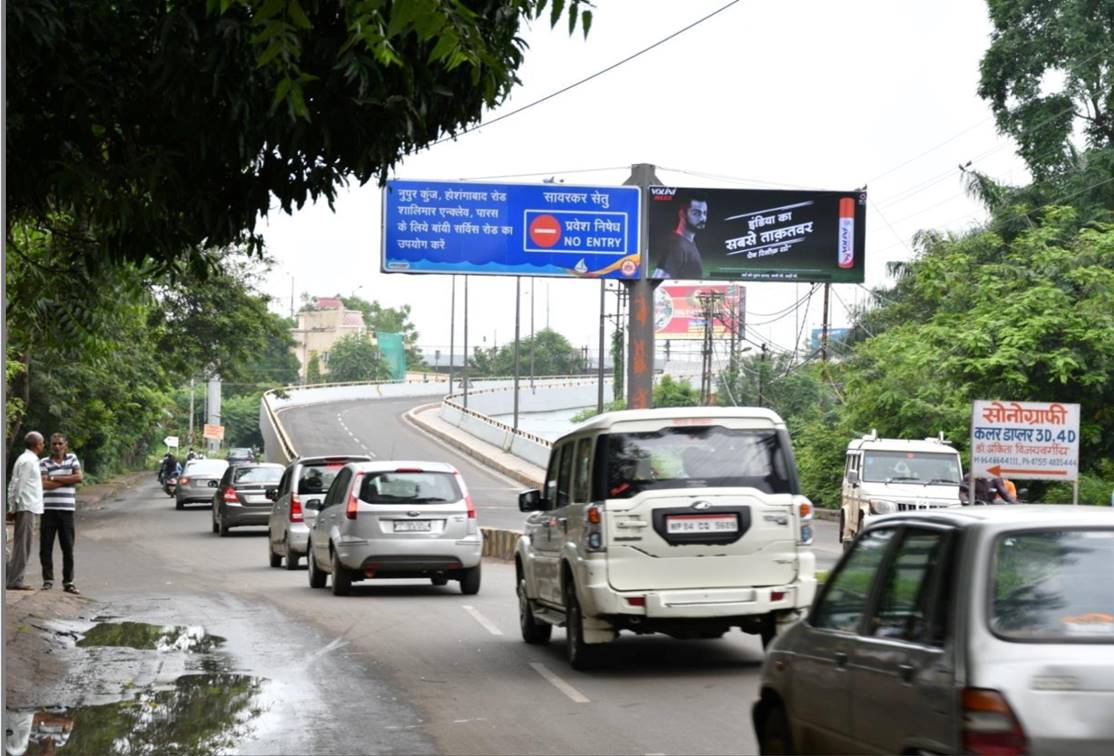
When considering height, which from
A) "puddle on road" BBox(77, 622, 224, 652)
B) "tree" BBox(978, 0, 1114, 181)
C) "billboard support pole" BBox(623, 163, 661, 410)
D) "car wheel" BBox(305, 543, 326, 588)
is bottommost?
"car wheel" BBox(305, 543, 326, 588)

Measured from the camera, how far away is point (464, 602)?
62.5 feet

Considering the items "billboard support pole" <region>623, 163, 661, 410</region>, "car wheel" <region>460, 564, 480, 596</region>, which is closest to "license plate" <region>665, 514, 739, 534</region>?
"car wheel" <region>460, 564, 480, 596</region>

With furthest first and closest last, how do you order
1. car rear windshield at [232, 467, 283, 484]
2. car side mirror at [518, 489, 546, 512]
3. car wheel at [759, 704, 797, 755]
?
1. car rear windshield at [232, 467, 283, 484]
2. car side mirror at [518, 489, 546, 512]
3. car wheel at [759, 704, 797, 755]

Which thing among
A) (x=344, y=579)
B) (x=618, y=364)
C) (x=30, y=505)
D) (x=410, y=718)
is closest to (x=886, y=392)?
(x=344, y=579)

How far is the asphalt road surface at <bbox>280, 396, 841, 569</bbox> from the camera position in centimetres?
4269

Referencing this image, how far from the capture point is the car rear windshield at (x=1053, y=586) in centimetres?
546

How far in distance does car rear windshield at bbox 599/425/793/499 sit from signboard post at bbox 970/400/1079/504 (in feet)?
47.3

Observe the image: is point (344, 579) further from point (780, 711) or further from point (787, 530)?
point (780, 711)

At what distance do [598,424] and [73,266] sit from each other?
6443 mm

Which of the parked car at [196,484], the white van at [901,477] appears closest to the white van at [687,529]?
the white van at [901,477]

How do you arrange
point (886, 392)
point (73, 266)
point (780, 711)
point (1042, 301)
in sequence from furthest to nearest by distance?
point (886, 392)
point (1042, 301)
point (73, 266)
point (780, 711)

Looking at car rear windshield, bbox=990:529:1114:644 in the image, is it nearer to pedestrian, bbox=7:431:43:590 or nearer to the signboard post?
pedestrian, bbox=7:431:43:590

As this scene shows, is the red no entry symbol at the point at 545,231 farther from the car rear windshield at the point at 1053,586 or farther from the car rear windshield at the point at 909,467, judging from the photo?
the car rear windshield at the point at 1053,586

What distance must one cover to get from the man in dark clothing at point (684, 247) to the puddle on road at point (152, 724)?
2164 centimetres
